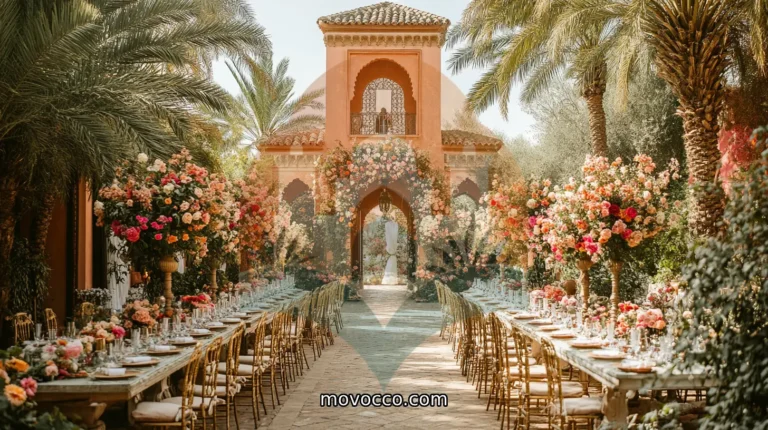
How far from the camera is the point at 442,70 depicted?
77.6ft

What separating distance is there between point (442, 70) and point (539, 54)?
25.5 ft

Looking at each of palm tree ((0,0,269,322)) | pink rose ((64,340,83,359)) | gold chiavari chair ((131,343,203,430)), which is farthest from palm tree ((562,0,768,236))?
pink rose ((64,340,83,359))

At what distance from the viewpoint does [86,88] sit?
26.8 feet

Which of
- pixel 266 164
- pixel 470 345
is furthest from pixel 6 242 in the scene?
pixel 266 164

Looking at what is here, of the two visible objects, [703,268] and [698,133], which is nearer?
[703,268]

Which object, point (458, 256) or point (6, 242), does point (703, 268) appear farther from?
point (458, 256)

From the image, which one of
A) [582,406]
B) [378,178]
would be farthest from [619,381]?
[378,178]

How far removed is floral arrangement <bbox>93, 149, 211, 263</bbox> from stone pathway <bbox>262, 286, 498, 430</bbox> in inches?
82.5

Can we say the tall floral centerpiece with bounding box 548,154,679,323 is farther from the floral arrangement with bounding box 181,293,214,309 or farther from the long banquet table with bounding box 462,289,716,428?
the floral arrangement with bounding box 181,293,214,309

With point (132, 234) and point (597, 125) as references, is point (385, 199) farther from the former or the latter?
point (132, 234)

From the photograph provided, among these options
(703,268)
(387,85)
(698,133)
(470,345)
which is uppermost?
(387,85)

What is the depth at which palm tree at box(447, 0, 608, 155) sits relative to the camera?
44.7 feet

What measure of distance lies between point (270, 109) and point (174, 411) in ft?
74.7

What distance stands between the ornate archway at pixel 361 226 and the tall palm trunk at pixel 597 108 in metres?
7.89
